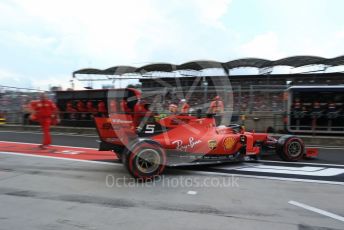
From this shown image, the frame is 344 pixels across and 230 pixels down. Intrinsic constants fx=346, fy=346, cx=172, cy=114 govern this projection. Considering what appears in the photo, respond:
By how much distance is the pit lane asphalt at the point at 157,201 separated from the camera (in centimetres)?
426

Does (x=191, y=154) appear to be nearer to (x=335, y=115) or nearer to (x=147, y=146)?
(x=147, y=146)

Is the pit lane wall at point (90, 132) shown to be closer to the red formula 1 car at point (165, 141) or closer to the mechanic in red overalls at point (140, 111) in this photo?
the red formula 1 car at point (165, 141)

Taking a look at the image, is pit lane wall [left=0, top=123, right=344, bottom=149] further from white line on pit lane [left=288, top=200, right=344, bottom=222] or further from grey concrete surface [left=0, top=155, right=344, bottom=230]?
white line on pit lane [left=288, top=200, right=344, bottom=222]

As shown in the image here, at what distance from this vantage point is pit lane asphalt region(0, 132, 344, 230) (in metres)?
4.26

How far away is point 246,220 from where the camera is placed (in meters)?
4.36

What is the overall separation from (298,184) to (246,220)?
86.9 inches

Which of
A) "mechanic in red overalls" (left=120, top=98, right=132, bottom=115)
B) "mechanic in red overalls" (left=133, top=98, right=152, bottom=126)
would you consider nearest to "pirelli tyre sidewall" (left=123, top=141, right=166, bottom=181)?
"mechanic in red overalls" (left=133, top=98, right=152, bottom=126)

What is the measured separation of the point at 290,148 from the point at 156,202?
4344 mm

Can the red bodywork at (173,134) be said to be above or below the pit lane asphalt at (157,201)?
above

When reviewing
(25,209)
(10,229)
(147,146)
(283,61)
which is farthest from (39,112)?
(283,61)

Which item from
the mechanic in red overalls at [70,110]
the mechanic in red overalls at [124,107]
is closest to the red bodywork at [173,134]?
the mechanic in red overalls at [124,107]

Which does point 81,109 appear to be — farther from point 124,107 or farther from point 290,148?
point 290,148

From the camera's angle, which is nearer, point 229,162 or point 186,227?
point 186,227

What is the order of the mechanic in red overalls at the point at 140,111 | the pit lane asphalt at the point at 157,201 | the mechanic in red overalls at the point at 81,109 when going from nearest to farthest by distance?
the pit lane asphalt at the point at 157,201, the mechanic in red overalls at the point at 140,111, the mechanic in red overalls at the point at 81,109
